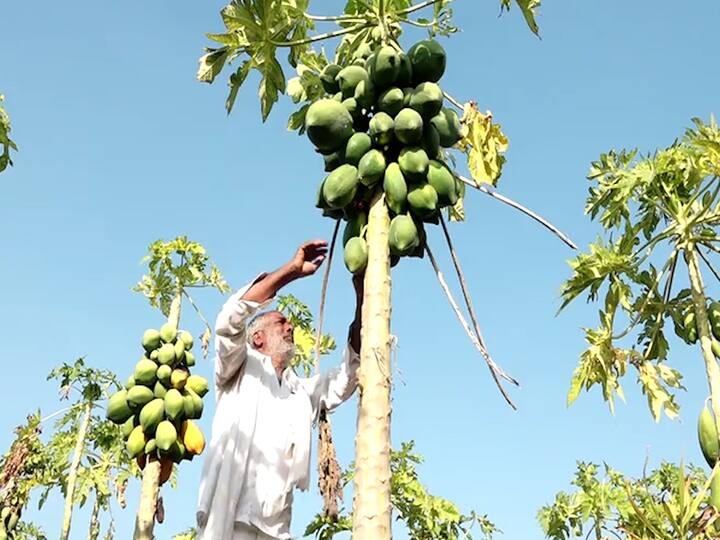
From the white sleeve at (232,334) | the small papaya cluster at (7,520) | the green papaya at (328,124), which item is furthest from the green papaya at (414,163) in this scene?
the small papaya cluster at (7,520)

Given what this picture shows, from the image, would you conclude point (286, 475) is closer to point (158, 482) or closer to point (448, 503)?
point (158, 482)

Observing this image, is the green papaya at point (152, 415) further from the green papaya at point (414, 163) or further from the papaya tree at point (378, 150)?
the green papaya at point (414, 163)

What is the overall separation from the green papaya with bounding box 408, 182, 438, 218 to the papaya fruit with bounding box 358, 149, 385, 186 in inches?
4.7

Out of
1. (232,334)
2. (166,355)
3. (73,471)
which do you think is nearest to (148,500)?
(166,355)

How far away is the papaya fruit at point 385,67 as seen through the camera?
2.50 metres

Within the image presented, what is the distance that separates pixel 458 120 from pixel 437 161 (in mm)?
276

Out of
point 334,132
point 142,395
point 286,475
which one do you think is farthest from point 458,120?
point 142,395

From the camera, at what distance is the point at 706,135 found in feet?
20.7

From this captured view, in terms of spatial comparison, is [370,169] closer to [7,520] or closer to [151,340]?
[151,340]

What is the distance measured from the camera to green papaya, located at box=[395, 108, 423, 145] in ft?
7.86

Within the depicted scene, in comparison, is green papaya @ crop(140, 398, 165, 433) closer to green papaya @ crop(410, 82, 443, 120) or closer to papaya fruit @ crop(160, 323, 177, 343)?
papaya fruit @ crop(160, 323, 177, 343)

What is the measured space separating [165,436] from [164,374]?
0.51 meters

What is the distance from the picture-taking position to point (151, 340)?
465 centimetres

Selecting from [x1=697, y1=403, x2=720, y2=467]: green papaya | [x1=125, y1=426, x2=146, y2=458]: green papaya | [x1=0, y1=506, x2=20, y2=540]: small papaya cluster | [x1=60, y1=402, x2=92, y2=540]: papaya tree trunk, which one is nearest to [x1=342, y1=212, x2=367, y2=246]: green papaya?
[x1=125, y1=426, x2=146, y2=458]: green papaya
